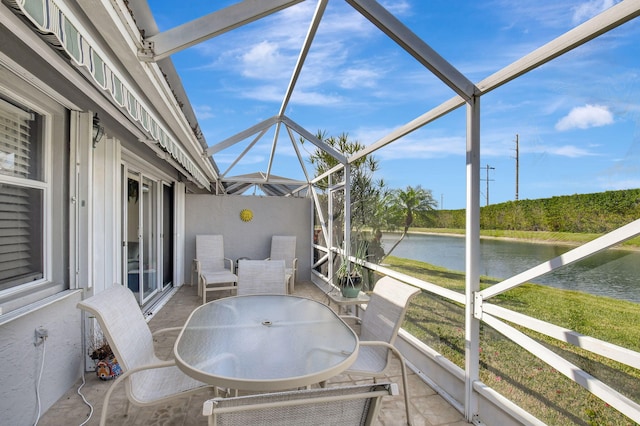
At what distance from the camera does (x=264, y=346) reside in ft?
6.36

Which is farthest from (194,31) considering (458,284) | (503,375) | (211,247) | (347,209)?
(211,247)

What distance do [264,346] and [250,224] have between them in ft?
19.8

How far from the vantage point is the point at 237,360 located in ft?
5.72

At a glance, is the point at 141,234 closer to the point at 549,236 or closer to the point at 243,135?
the point at 243,135

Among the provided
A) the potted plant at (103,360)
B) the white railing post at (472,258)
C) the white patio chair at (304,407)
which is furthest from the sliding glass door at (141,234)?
the white railing post at (472,258)

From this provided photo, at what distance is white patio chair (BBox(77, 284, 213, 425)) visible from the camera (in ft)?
6.00

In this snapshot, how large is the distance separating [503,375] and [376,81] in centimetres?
432

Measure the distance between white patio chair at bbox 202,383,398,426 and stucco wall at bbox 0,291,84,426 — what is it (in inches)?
71.5

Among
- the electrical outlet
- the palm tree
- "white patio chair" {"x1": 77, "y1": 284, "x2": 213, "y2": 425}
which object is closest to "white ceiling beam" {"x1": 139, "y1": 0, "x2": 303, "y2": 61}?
"white patio chair" {"x1": 77, "y1": 284, "x2": 213, "y2": 425}

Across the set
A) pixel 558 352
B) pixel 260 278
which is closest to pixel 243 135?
pixel 260 278

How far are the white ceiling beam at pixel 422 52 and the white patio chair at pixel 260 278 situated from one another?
96.4 inches

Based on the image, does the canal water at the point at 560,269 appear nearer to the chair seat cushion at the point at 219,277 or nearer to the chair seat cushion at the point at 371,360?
the chair seat cushion at the point at 371,360

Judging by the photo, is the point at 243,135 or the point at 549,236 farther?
the point at 243,135

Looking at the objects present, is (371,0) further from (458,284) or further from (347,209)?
(347,209)
